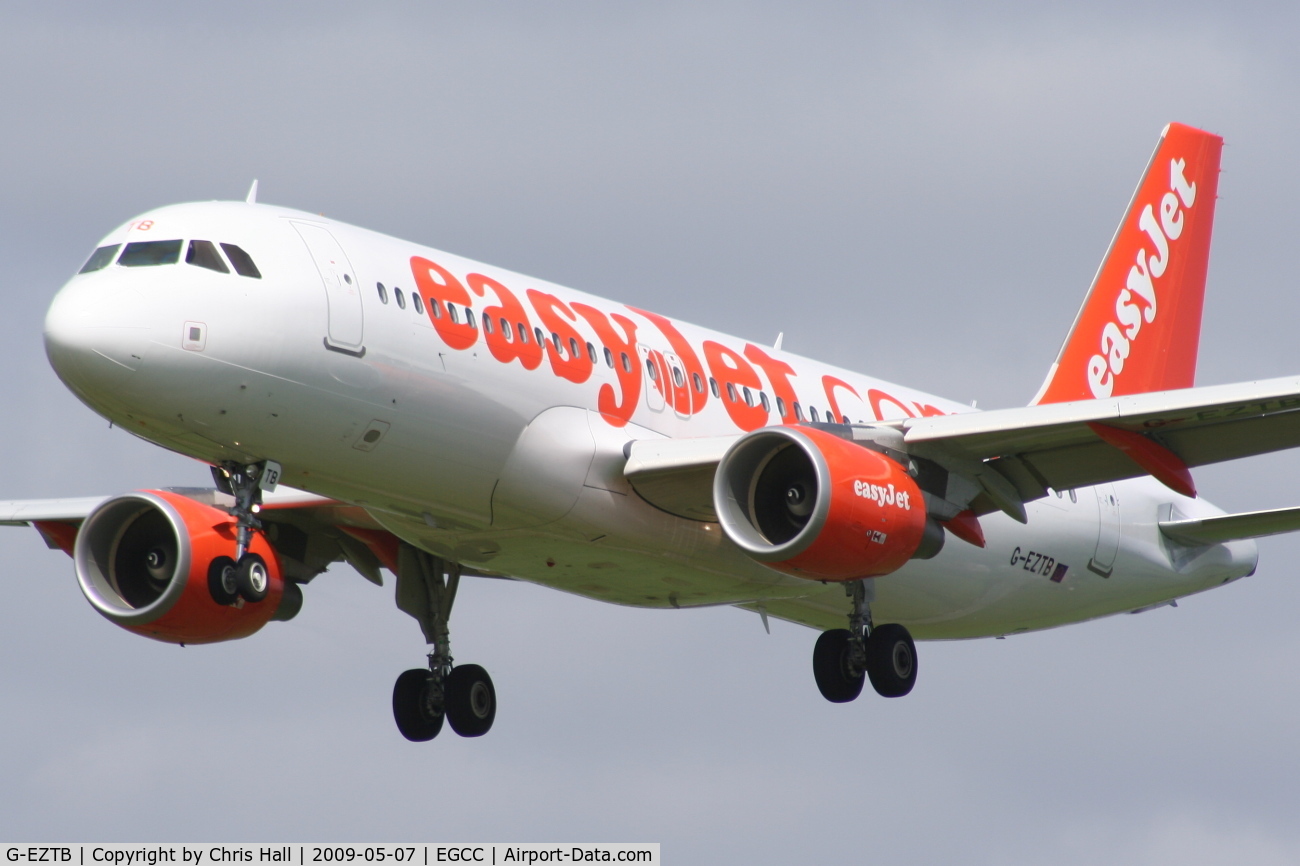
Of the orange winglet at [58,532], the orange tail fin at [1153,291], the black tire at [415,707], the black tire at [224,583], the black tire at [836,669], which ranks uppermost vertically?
the orange tail fin at [1153,291]

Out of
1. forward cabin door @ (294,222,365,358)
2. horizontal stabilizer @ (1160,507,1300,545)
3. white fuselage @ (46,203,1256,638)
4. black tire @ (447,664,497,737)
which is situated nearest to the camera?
white fuselage @ (46,203,1256,638)

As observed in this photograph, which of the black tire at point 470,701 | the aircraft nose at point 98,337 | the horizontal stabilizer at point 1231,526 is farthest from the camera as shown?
the black tire at point 470,701

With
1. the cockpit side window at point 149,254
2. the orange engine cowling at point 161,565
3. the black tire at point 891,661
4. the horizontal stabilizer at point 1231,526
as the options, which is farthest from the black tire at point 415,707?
the horizontal stabilizer at point 1231,526

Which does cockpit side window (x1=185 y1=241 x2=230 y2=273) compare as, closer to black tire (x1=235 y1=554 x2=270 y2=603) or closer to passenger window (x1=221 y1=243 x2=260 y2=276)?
passenger window (x1=221 y1=243 x2=260 y2=276)

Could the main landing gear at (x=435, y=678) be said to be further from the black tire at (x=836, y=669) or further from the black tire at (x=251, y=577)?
the black tire at (x=251, y=577)

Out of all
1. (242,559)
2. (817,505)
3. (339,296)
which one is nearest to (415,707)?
(242,559)

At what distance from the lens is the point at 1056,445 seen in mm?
26359

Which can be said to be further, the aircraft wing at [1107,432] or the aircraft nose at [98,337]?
the aircraft wing at [1107,432]

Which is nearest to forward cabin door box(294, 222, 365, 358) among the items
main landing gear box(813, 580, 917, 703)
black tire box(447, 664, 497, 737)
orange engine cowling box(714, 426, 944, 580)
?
orange engine cowling box(714, 426, 944, 580)

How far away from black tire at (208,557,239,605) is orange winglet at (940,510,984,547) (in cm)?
930

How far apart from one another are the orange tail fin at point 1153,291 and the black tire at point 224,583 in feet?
53.9

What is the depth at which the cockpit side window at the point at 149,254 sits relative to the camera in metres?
22.5

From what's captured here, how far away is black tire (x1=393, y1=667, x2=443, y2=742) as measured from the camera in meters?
30.4

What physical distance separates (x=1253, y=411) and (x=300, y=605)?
14.0 metres
